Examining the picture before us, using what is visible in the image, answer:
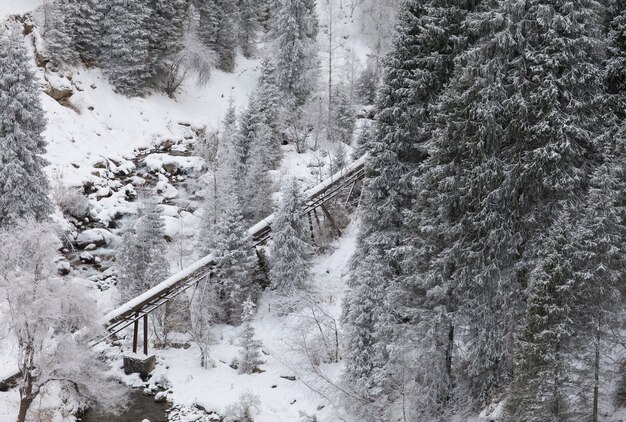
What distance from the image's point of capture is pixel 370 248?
794 inches

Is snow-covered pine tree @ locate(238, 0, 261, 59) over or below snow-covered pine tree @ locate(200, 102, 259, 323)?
over

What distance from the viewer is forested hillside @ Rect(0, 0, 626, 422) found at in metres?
13.9

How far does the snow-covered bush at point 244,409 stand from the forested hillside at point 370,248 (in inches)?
4.4

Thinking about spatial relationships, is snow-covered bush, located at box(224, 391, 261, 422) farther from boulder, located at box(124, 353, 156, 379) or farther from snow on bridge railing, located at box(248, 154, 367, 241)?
snow on bridge railing, located at box(248, 154, 367, 241)

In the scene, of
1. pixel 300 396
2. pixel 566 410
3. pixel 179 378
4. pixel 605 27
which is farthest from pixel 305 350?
pixel 605 27

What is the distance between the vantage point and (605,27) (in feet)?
56.3

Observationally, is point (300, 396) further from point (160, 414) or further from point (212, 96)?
point (212, 96)

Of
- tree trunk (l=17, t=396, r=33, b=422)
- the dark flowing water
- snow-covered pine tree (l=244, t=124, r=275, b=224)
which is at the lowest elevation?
the dark flowing water

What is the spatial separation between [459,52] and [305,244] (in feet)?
49.9

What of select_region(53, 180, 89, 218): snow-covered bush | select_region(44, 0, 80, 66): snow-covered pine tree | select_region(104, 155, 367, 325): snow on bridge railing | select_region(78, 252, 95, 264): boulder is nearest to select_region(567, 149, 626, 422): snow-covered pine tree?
select_region(104, 155, 367, 325): snow on bridge railing

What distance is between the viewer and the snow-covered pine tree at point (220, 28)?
57000mm

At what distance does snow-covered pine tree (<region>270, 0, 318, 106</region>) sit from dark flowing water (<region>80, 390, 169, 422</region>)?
102ft

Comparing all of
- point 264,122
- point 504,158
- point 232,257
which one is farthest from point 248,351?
point 264,122

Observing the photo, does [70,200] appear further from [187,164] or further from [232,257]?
[232,257]
